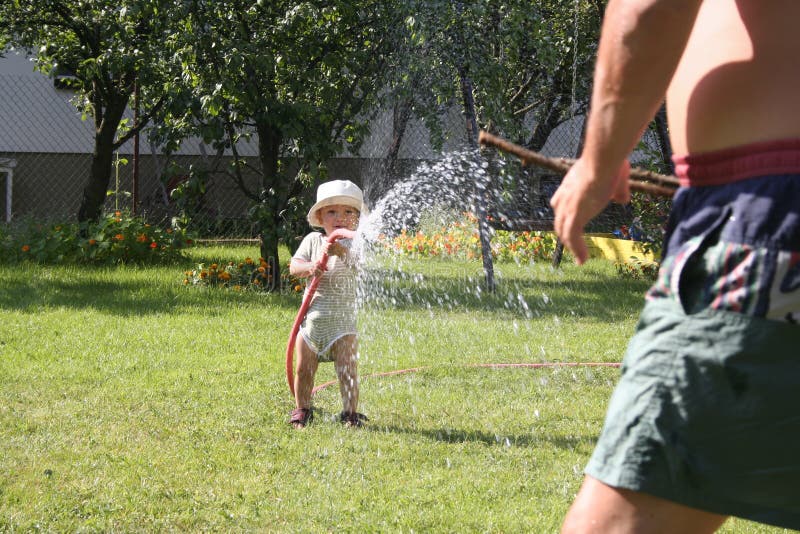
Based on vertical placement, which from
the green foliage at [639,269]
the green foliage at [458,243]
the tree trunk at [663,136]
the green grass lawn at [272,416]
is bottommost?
the green grass lawn at [272,416]

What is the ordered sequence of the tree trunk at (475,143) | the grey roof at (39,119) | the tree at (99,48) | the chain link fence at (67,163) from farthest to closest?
the grey roof at (39,119) < the chain link fence at (67,163) < the tree at (99,48) < the tree trunk at (475,143)

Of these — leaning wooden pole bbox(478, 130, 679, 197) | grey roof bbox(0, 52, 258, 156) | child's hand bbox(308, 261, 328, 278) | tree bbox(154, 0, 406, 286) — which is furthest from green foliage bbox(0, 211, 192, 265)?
leaning wooden pole bbox(478, 130, 679, 197)

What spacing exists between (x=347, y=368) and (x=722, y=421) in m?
2.97

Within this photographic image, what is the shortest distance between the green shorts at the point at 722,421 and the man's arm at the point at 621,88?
20 centimetres

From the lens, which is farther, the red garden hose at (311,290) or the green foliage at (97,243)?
the green foliage at (97,243)

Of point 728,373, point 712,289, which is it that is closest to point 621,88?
point 712,289

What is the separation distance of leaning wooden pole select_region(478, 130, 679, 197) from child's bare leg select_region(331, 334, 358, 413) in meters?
2.51

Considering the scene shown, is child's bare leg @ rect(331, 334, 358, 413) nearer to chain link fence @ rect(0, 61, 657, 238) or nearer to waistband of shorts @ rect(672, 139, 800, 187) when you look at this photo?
waistband of shorts @ rect(672, 139, 800, 187)

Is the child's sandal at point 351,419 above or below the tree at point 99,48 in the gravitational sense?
below

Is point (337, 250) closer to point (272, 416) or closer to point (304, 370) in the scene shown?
point (304, 370)

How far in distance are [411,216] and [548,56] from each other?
3.08 meters

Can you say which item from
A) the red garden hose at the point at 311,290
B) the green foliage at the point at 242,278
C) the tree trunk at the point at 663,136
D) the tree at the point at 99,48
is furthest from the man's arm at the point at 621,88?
the tree trunk at the point at 663,136

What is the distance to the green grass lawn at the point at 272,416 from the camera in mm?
3068

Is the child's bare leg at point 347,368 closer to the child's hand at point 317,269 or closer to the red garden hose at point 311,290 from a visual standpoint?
the red garden hose at point 311,290
